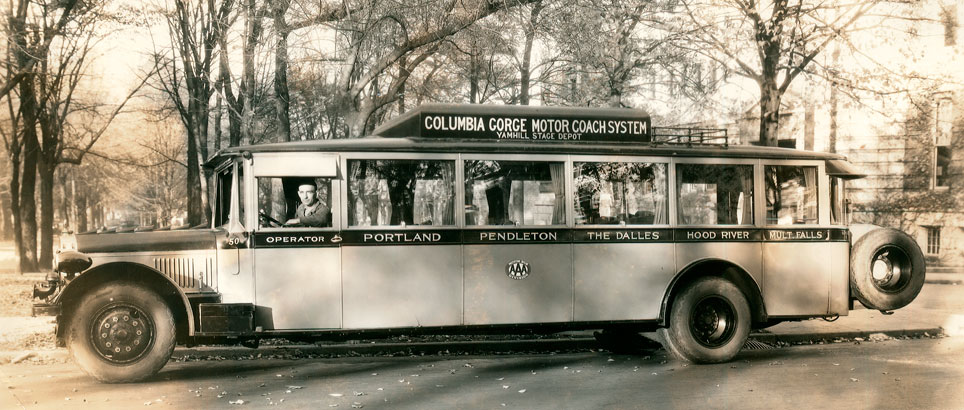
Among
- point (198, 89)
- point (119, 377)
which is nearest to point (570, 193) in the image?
point (119, 377)

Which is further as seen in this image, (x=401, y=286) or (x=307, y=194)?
(x=401, y=286)

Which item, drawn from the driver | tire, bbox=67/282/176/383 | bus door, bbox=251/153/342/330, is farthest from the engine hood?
the driver

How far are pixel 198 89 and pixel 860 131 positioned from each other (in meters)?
19.9

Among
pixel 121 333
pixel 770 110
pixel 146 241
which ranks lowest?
pixel 121 333

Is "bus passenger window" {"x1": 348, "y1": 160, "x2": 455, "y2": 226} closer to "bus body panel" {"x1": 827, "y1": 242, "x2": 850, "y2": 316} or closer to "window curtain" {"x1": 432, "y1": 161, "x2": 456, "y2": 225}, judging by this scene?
"window curtain" {"x1": 432, "y1": 161, "x2": 456, "y2": 225}

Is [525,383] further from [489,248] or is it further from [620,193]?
[620,193]

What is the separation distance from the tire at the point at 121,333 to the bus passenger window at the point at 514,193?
124 inches

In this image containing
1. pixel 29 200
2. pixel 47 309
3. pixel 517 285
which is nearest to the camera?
pixel 47 309

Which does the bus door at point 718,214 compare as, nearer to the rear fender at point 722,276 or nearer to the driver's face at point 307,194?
the rear fender at point 722,276

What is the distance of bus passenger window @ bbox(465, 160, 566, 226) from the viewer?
8.37m

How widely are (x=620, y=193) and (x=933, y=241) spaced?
2132 cm

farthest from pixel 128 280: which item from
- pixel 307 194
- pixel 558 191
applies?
pixel 558 191

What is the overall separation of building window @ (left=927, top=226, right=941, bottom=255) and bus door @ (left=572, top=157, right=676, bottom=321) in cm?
2052

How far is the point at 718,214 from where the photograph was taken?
9133 millimetres
